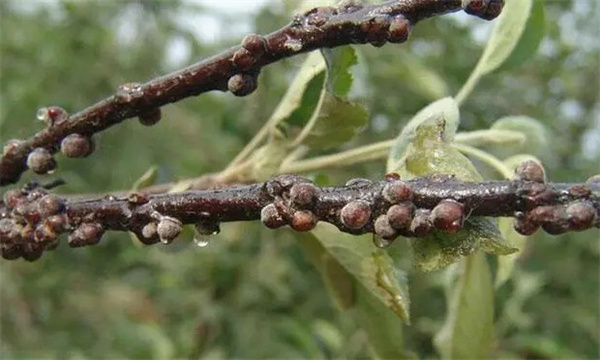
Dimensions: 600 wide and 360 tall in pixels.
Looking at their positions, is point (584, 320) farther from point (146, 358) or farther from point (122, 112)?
point (122, 112)

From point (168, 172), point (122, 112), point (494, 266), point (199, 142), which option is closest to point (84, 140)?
point (122, 112)

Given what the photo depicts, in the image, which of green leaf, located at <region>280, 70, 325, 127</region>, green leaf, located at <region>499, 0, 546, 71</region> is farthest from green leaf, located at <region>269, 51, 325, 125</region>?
green leaf, located at <region>499, 0, 546, 71</region>

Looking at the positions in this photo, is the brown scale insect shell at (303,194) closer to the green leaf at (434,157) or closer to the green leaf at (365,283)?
the green leaf at (434,157)

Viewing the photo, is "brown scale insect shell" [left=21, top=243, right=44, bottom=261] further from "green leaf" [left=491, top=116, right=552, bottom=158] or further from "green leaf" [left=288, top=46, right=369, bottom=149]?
"green leaf" [left=491, top=116, right=552, bottom=158]

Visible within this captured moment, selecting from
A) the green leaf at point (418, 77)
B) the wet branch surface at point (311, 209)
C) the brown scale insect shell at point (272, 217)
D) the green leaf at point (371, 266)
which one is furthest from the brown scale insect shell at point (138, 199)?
the green leaf at point (418, 77)

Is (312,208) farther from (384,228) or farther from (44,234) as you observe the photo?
(44,234)

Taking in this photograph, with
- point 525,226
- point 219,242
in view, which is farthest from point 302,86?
point 219,242
